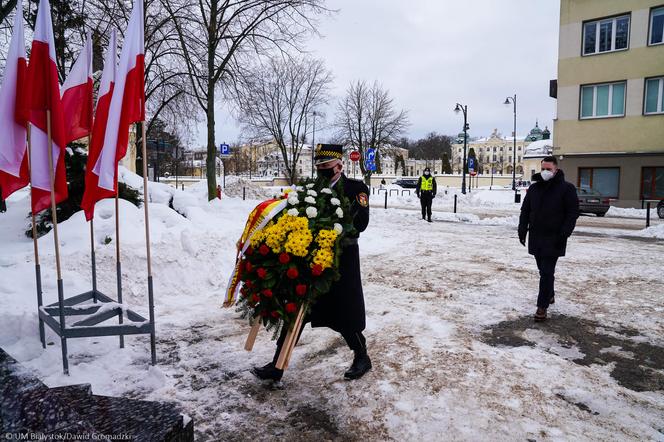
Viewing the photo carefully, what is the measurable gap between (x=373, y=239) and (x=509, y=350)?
7.36m

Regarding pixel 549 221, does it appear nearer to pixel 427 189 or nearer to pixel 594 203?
pixel 427 189

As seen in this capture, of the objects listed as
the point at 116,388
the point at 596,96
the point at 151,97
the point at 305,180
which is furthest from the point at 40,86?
the point at 596,96

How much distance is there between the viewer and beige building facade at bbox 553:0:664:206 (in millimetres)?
23422

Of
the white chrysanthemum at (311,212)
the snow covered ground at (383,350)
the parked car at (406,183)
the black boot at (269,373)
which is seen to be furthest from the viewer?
the parked car at (406,183)

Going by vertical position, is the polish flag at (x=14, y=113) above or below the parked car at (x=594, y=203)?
above

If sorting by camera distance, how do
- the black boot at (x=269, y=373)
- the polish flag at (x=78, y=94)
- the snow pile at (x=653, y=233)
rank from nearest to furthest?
1. the black boot at (x=269, y=373)
2. the polish flag at (x=78, y=94)
3. the snow pile at (x=653, y=233)

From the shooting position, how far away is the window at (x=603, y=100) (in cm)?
2442

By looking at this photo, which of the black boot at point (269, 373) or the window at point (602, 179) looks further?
the window at point (602, 179)

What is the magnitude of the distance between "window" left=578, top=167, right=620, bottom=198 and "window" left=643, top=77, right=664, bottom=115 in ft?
11.0

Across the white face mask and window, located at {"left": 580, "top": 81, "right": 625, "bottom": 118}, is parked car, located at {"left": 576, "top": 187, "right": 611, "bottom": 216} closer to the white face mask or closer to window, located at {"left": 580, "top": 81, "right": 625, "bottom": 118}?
window, located at {"left": 580, "top": 81, "right": 625, "bottom": 118}

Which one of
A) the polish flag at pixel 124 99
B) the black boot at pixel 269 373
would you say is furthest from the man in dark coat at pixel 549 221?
the polish flag at pixel 124 99

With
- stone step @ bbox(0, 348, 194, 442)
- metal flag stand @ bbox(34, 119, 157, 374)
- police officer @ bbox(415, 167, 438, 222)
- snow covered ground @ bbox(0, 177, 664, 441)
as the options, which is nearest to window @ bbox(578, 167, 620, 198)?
police officer @ bbox(415, 167, 438, 222)

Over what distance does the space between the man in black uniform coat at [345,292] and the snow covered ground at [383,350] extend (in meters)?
0.26

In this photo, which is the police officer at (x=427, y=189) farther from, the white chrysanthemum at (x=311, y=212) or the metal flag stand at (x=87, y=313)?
the white chrysanthemum at (x=311, y=212)
